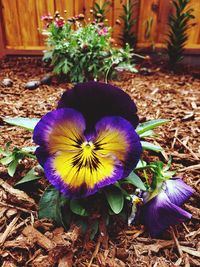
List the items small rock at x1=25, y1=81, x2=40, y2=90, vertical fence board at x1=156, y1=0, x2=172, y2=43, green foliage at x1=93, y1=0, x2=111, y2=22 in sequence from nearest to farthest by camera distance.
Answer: small rock at x1=25, y1=81, x2=40, y2=90
green foliage at x1=93, y1=0, x2=111, y2=22
vertical fence board at x1=156, y1=0, x2=172, y2=43

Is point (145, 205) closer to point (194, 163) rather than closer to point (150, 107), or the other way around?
point (194, 163)

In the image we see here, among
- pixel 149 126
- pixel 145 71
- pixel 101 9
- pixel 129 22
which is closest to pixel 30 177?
pixel 149 126

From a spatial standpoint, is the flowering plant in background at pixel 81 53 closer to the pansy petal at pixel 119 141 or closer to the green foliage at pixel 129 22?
the green foliage at pixel 129 22

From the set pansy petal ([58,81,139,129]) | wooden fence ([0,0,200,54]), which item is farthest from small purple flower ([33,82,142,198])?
wooden fence ([0,0,200,54])

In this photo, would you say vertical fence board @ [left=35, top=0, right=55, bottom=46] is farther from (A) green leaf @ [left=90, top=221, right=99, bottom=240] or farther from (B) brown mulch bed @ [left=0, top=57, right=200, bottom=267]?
(A) green leaf @ [left=90, top=221, right=99, bottom=240]

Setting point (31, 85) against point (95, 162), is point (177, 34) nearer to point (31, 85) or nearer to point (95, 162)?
point (31, 85)

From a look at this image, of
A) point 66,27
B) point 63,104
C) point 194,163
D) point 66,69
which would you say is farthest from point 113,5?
point 63,104
